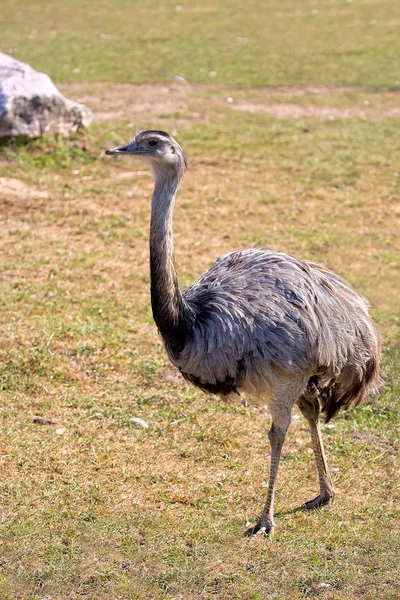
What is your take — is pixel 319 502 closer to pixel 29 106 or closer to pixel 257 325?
pixel 257 325

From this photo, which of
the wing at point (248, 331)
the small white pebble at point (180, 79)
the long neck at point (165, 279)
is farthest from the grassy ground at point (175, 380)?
the small white pebble at point (180, 79)

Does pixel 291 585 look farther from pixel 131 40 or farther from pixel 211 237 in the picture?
pixel 131 40

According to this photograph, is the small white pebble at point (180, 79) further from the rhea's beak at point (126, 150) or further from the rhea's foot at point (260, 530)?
the rhea's foot at point (260, 530)

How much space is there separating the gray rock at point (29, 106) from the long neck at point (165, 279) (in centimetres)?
620

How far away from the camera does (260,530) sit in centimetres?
511

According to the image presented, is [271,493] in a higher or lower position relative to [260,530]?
higher

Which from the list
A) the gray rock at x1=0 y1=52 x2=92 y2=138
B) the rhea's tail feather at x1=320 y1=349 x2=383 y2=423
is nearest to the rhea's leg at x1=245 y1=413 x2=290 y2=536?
the rhea's tail feather at x1=320 y1=349 x2=383 y2=423

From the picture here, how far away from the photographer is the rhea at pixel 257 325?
16.2 feet

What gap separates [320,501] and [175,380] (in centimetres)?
174

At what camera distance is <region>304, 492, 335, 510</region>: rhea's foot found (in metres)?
5.44

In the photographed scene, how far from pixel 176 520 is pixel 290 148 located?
7.65 m

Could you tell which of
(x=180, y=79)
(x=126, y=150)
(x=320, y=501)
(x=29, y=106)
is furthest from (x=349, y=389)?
(x=180, y=79)

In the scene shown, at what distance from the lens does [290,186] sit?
10820 millimetres

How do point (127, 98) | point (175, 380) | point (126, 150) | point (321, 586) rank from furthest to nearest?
point (127, 98) < point (175, 380) < point (126, 150) < point (321, 586)
